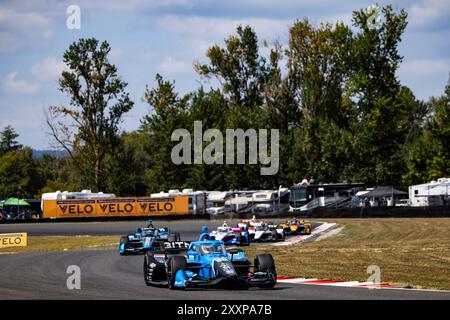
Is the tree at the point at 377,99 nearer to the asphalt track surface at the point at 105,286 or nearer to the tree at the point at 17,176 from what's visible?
the asphalt track surface at the point at 105,286

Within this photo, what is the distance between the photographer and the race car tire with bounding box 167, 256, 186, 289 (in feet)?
66.9

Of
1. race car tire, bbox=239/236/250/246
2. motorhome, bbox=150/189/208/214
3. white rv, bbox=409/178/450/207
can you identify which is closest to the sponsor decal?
race car tire, bbox=239/236/250/246

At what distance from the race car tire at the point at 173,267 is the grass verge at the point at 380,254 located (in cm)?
494

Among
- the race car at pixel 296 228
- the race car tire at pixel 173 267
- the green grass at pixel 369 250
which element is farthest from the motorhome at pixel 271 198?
the race car tire at pixel 173 267

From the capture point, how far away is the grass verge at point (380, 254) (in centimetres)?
2358

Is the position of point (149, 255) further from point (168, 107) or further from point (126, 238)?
point (168, 107)

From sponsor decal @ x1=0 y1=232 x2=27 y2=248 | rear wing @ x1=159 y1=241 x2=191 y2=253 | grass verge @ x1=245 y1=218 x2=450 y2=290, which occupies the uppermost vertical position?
rear wing @ x1=159 y1=241 x2=191 y2=253

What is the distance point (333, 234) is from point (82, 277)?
931 inches

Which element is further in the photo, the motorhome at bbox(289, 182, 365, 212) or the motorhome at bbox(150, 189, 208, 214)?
the motorhome at bbox(150, 189, 208, 214)

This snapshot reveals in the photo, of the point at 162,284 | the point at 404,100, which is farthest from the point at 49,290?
the point at 404,100

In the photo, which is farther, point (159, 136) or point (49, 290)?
point (159, 136)

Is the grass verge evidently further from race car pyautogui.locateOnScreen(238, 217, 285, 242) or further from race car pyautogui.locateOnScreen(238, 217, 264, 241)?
race car pyautogui.locateOnScreen(238, 217, 264, 241)

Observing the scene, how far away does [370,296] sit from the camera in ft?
58.9

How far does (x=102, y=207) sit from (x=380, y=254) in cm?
4364
